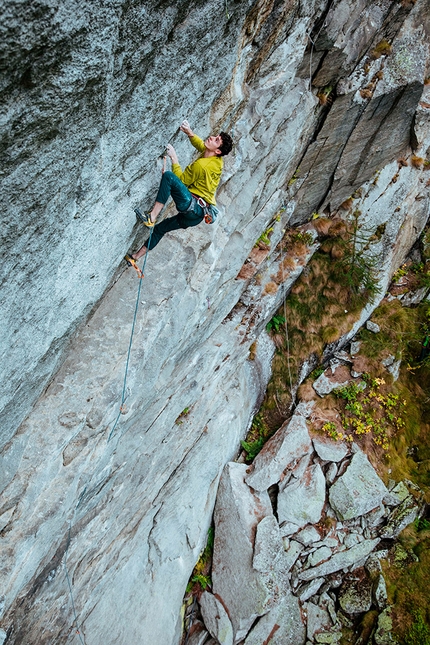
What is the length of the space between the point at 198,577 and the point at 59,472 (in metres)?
7.38

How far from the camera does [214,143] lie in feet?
18.1

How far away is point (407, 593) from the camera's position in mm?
11188

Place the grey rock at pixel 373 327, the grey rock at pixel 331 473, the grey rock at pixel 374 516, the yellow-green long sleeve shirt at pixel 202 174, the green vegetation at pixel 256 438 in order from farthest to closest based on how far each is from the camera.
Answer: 1. the grey rock at pixel 373 327
2. the green vegetation at pixel 256 438
3. the grey rock at pixel 331 473
4. the grey rock at pixel 374 516
5. the yellow-green long sleeve shirt at pixel 202 174

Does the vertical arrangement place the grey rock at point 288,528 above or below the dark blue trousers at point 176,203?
below

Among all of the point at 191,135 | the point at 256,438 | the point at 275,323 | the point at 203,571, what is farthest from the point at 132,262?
the point at 203,571

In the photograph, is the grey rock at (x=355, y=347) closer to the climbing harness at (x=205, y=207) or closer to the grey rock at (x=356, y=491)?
the grey rock at (x=356, y=491)

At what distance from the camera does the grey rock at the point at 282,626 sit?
1070cm

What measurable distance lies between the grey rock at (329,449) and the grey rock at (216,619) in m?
4.58

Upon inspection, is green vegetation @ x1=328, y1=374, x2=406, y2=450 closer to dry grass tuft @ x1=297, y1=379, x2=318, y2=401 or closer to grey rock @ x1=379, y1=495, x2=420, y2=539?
dry grass tuft @ x1=297, y1=379, x2=318, y2=401

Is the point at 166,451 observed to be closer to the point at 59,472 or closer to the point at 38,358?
the point at 59,472

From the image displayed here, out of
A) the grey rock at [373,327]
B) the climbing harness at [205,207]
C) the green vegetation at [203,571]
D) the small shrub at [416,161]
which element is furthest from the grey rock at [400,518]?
the climbing harness at [205,207]

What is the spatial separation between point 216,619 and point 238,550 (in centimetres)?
173

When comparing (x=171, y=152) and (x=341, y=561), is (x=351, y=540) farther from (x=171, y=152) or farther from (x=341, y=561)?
(x=171, y=152)

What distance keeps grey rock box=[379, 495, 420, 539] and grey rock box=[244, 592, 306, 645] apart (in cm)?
301
